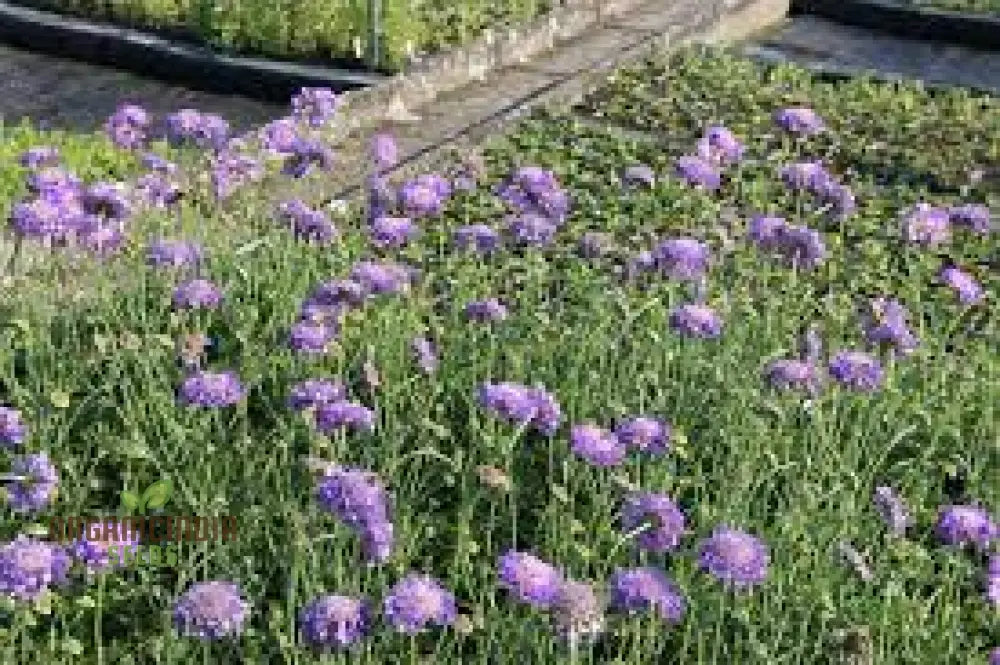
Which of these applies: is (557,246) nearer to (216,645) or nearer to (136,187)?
(136,187)

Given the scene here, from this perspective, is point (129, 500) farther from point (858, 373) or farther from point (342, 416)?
point (858, 373)

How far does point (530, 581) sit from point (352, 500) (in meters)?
0.37

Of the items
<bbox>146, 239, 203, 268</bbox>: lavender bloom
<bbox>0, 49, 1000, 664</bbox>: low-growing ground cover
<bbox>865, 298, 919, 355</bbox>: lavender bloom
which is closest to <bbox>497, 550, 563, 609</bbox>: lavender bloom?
<bbox>0, 49, 1000, 664</bbox>: low-growing ground cover

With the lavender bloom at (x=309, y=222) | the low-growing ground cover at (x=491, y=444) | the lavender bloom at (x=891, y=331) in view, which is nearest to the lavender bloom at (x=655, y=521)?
the low-growing ground cover at (x=491, y=444)

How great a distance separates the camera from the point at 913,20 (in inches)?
409

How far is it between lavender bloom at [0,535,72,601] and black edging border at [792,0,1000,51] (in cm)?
836

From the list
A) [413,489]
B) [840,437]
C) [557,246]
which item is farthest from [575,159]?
[413,489]

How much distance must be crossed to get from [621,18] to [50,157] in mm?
5424

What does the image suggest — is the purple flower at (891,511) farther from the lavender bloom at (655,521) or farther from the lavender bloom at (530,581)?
the lavender bloom at (530,581)

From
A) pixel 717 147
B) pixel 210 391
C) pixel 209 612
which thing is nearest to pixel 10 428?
pixel 210 391

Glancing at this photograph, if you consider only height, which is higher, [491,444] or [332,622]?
[332,622]

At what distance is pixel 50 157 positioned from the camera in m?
5.23

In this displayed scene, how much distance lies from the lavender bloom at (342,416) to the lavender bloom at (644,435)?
0.58 m

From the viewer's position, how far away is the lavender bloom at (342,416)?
3.63 metres
